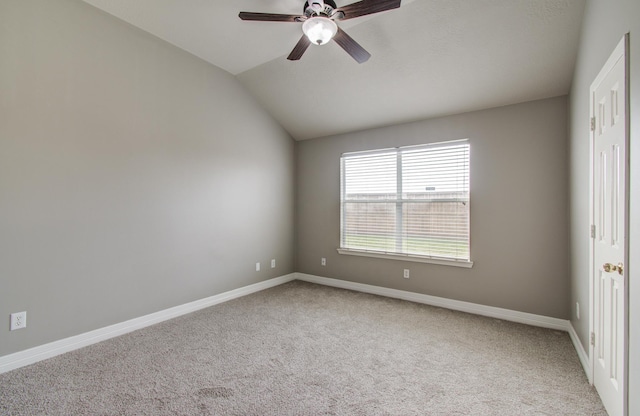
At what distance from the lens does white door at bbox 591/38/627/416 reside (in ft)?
5.12

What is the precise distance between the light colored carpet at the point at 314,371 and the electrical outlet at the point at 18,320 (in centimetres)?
33

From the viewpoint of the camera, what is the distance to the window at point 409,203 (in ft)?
12.2

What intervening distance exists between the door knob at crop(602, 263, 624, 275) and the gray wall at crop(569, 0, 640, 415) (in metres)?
0.10

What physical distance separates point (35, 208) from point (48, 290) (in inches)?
27.8

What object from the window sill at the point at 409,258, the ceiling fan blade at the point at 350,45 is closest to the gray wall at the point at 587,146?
the window sill at the point at 409,258

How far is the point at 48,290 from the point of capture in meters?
2.52

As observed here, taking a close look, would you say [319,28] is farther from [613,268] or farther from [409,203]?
[409,203]

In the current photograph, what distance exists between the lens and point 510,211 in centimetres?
335

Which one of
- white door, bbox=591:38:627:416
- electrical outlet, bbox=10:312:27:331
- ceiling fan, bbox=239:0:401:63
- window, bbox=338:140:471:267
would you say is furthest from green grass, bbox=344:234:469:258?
electrical outlet, bbox=10:312:27:331

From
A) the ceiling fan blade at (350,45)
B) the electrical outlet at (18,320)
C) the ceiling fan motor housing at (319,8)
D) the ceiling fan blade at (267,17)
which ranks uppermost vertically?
the ceiling fan motor housing at (319,8)

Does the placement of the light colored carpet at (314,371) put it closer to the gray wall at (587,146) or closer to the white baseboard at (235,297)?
the white baseboard at (235,297)

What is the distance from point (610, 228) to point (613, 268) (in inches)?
9.9

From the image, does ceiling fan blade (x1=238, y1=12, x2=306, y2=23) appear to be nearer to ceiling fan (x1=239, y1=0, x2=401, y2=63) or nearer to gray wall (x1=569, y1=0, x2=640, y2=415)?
ceiling fan (x1=239, y1=0, x2=401, y2=63)

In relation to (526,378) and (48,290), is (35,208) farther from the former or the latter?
(526,378)
